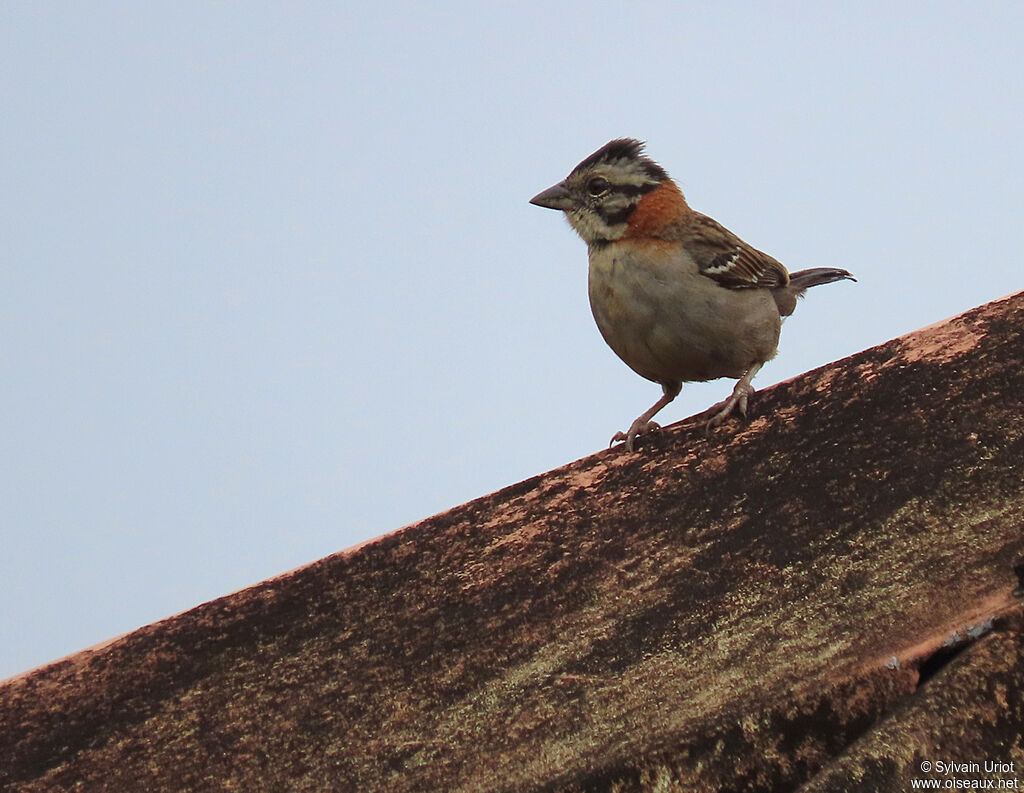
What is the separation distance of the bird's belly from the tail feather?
1.06m

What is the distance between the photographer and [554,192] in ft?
20.8

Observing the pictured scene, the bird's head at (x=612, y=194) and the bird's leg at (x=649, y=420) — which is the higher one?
the bird's head at (x=612, y=194)

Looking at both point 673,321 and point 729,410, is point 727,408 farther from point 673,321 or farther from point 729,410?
point 673,321

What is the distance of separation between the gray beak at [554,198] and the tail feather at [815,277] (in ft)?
4.59

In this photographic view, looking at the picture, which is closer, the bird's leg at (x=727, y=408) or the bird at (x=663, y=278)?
the bird's leg at (x=727, y=408)

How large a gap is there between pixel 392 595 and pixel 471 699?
0.64m

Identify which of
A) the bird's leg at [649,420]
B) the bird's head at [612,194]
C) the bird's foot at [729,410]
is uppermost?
the bird's head at [612,194]

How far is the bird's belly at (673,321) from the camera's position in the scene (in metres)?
5.62

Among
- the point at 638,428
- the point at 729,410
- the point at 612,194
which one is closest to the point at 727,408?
the point at 729,410

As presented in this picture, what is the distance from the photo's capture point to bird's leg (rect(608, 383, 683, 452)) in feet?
17.0
